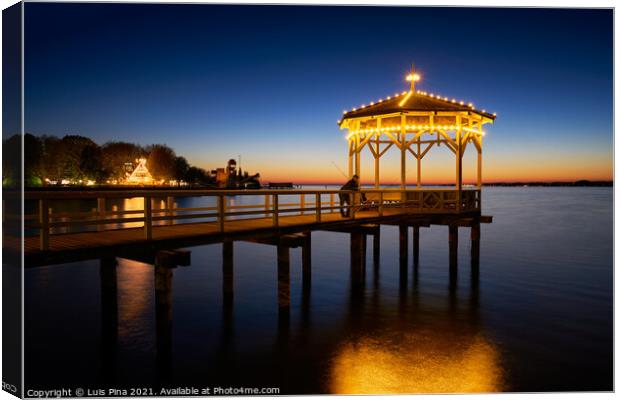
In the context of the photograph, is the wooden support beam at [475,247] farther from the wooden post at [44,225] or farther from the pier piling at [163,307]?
the wooden post at [44,225]

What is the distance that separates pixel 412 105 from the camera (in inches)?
675

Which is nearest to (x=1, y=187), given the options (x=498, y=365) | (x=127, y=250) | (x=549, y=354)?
(x=127, y=250)

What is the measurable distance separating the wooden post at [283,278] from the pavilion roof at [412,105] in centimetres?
724

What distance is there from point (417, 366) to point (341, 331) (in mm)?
2972

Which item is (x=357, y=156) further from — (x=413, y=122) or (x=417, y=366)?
(x=417, y=366)

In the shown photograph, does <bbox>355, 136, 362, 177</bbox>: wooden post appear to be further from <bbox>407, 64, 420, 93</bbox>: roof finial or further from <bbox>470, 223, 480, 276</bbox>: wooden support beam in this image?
<bbox>470, 223, 480, 276</bbox>: wooden support beam

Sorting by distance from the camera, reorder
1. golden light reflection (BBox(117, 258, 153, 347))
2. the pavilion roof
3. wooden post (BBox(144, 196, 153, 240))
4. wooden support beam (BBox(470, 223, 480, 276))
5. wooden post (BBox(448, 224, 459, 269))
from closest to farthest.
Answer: wooden post (BBox(144, 196, 153, 240)) < golden light reflection (BBox(117, 258, 153, 347)) < the pavilion roof < wooden post (BBox(448, 224, 459, 269)) < wooden support beam (BBox(470, 223, 480, 276))

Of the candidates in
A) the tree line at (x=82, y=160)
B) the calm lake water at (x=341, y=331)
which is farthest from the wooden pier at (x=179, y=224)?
the tree line at (x=82, y=160)

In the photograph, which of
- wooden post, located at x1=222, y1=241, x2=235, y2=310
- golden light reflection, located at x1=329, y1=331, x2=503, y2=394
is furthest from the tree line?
golden light reflection, located at x1=329, y1=331, x2=503, y2=394

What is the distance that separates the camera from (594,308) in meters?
15.8

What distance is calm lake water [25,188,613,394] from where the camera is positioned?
10172 mm

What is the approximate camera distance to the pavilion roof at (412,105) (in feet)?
55.3

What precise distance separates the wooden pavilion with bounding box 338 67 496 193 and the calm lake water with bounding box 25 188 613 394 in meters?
4.78

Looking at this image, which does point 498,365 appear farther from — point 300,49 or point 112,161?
point 112,161
